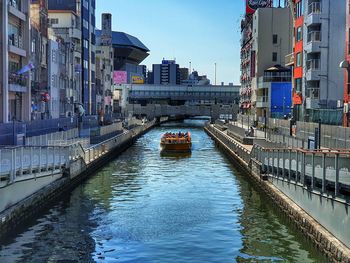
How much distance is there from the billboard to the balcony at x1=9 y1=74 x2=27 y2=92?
78.1m

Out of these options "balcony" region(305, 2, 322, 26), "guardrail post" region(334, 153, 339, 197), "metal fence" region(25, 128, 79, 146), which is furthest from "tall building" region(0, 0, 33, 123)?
"guardrail post" region(334, 153, 339, 197)

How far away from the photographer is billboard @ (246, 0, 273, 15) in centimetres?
12512

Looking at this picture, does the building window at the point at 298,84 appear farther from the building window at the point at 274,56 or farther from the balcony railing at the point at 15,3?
the building window at the point at 274,56

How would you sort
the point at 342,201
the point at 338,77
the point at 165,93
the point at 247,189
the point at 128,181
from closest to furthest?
the point at 342,201 < the point at 247,189 < the point at 128,181 < the point at 338,77 < the point at 165,93

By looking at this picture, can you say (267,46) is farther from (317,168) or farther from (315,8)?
(317,168)

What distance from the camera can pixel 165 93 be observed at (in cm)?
18400

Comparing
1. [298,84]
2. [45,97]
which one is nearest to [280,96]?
[298,84]

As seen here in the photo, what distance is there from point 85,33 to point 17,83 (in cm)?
5431

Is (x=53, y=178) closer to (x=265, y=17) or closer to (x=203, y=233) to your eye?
(x=203, y=233)

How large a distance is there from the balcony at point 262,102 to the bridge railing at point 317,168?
6690 centimetres

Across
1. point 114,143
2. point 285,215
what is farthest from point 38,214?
point 114,143

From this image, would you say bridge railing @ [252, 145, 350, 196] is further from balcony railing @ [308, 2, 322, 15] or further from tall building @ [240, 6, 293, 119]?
tall building @ [240, 6, 293, 119]

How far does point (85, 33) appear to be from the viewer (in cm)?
10900

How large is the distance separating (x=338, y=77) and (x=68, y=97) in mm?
44419
